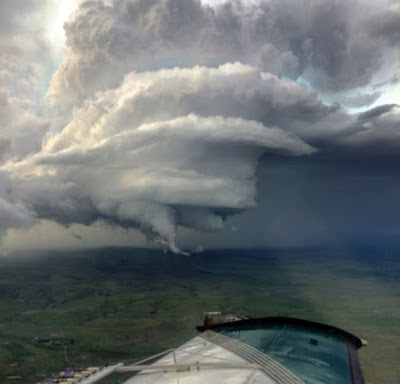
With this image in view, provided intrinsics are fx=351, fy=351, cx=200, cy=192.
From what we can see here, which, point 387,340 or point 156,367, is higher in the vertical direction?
A: point 156,367

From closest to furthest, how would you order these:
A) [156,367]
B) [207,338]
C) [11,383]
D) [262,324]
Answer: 1. [156,367]
2. [207,338]
3. [262,324]
4. [11,383]

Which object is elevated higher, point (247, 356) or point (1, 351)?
Result: point (247, 356)

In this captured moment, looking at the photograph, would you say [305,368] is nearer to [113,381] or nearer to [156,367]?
[156,367]

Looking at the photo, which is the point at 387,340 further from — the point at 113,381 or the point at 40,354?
the point at 40,354

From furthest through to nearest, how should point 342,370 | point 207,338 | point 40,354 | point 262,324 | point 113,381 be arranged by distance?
point 40,354
point 113,381
point 262,324
point 207,338
point 342,370

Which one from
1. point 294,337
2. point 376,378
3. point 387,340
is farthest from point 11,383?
point 387,340

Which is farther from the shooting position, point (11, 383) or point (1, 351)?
point (1, 351)

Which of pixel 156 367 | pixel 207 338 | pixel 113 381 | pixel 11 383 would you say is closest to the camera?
pixel 156 367

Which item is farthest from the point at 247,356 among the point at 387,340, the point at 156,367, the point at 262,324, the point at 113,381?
the point at 387,340

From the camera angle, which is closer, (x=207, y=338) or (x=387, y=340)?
(x=207, y=338)
